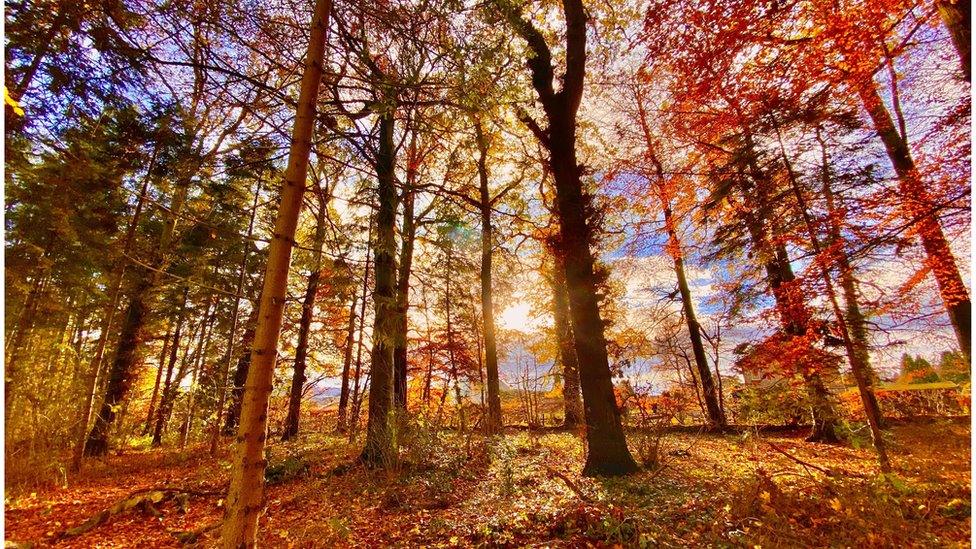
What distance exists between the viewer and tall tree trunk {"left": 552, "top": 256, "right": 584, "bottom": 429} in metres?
14.1

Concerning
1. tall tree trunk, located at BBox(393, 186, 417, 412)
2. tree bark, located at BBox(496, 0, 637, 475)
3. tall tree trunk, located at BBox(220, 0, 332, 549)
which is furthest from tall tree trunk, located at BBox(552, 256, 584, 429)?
tall tree trunk, located at BBox(220, 0, 332, 549)

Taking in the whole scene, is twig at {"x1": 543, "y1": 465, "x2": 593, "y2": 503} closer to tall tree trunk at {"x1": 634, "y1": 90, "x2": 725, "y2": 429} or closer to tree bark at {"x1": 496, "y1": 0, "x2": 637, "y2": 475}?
tree bark at {"x1": 496, "y1": 0, "x2": 637, "y2": 475}

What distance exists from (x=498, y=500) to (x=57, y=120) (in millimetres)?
7637

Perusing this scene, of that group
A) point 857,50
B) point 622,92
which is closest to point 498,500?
point 857,50

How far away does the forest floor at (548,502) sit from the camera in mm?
3879

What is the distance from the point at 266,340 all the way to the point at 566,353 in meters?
13.5

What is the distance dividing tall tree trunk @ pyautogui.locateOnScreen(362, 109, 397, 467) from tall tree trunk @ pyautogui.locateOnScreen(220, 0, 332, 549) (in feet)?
10.4

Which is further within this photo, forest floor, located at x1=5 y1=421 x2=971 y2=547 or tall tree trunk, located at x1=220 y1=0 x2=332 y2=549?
forest floor, located at x1=5 y1=421 x2=971 y2=547

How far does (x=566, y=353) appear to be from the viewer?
15.2 meters

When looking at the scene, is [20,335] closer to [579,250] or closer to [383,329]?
[383,329]

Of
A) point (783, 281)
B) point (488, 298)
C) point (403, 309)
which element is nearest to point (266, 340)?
point (403, 309)

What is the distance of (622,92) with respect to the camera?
14.6m

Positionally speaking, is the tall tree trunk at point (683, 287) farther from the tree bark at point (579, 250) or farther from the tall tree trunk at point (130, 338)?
the tall tree trunk at point (130, 338)

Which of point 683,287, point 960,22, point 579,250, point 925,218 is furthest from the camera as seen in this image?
point 683,287
